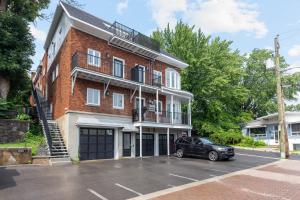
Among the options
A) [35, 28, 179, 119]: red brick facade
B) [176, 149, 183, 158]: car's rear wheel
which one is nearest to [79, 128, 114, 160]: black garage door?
[35, 28, 179, 119]: red brick facade

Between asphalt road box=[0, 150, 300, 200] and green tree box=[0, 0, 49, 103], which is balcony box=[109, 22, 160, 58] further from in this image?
asphalt road box=[0, 150, 300, 200]

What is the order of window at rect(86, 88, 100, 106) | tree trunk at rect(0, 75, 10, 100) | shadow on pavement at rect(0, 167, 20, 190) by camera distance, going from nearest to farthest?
shadow on pavement at rect(0, 167, 20, 190) < window at rect(86, 88, 100, 106) < tree trunk at rect(0, 75, 10, 100)

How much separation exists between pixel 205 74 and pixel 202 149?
15.4 m

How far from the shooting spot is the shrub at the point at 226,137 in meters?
30.4

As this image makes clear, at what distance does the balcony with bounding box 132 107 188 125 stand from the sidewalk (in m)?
9.62

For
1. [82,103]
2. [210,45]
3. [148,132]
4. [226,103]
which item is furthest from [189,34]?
[82,103]

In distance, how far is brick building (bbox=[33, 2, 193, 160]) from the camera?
1781 centimetres

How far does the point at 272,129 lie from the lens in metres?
39.6

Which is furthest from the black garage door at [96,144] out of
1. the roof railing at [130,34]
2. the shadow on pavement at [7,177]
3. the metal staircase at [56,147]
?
the roof railing at [130,34]

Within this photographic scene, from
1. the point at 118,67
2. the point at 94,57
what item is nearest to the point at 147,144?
the point at 118,67

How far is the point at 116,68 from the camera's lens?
68.0 ft

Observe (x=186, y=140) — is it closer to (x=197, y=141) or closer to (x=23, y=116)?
(x=197, y=141)

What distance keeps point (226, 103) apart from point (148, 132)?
57.9 ft

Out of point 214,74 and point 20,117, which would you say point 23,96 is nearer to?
point 20,117
